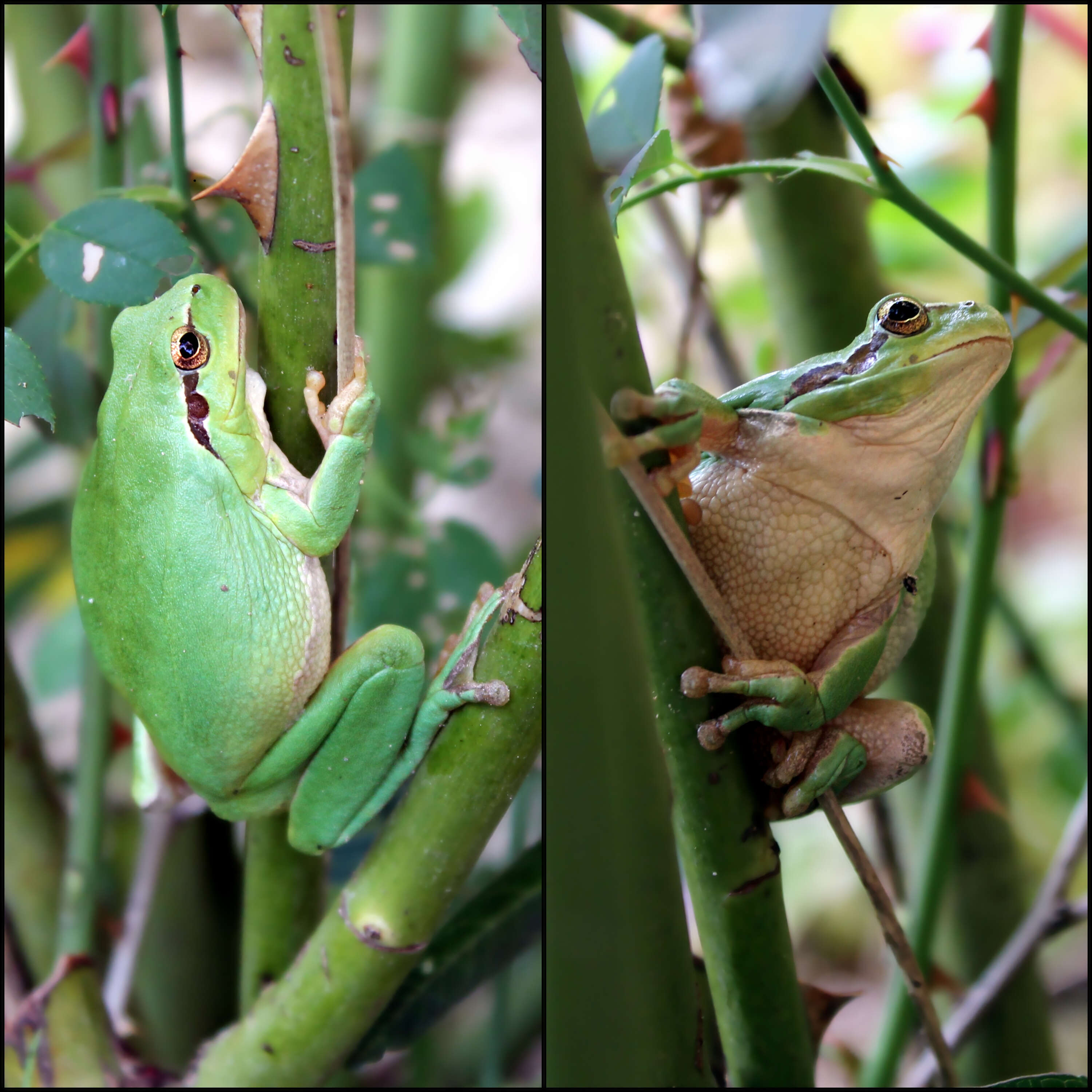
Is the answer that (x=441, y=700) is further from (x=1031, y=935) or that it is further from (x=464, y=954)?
(x=1031, y=935)

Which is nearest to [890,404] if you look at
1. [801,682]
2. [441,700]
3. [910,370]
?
[910,370]

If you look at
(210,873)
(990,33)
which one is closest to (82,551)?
(210,873)

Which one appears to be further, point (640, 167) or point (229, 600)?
point (229, 600)

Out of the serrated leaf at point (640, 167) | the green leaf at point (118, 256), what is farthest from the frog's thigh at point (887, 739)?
the green leaf at point (118, 256)

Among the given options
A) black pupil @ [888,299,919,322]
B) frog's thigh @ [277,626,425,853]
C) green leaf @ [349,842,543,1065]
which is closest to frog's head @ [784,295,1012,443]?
black pupil @ [888,299,919,322]

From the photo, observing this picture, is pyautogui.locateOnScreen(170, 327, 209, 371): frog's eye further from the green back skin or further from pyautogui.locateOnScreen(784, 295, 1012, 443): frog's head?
pyautogui.locateOnScreen(784, 295, 1012, 443): frog's head

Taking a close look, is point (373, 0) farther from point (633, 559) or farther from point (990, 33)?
point (633, 559)
